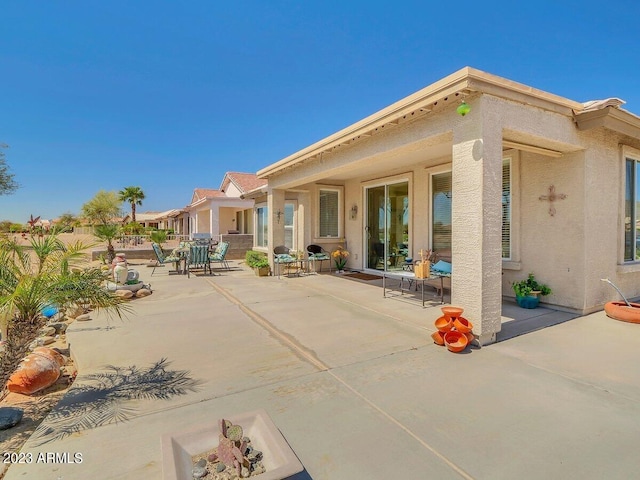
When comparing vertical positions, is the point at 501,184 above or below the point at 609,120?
below

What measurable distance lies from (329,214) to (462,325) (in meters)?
8.05

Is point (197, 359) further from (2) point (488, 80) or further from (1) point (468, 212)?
(2) point (488, 80)

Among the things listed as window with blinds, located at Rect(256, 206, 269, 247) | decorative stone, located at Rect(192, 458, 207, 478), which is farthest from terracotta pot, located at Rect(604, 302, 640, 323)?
window with blinds, located at Rect(256, 206, 269, 247)

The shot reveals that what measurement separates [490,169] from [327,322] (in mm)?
3522

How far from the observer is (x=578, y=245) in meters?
5.56

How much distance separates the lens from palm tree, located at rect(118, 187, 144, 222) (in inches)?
1348

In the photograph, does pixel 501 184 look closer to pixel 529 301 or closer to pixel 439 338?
pixel 439 338

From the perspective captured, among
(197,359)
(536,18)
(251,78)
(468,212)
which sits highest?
(251,78)

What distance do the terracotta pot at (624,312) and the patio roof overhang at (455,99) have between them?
2.93 metres

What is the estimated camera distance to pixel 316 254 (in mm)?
11148

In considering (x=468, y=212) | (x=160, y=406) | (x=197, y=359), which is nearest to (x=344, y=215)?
(x=468, y=212)

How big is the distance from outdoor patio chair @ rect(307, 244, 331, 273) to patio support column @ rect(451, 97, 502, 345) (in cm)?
682

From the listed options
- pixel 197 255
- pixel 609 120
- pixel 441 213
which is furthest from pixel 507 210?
pixel 197 255

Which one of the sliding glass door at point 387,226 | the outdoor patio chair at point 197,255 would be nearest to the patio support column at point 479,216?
the sliding glass door at point 387,226
